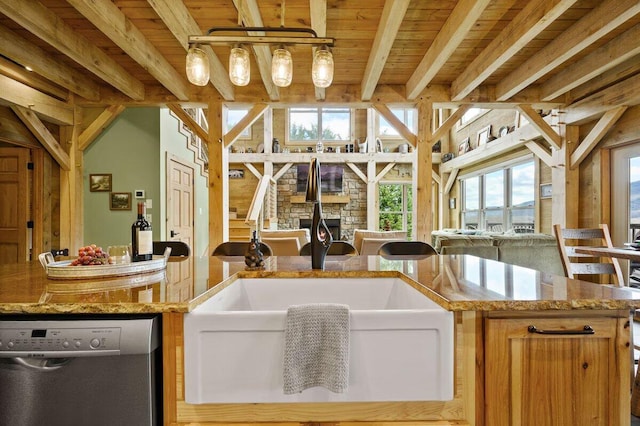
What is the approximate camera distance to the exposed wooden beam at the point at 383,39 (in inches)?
94.7

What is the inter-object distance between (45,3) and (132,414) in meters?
3.12

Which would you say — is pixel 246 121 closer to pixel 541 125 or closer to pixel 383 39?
pixel 383 39

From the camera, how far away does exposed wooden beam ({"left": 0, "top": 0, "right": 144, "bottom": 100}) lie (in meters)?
2.42

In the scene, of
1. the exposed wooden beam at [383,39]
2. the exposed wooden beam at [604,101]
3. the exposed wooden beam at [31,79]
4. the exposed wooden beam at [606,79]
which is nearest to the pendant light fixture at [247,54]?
the exposed wooden beam at [383,39]

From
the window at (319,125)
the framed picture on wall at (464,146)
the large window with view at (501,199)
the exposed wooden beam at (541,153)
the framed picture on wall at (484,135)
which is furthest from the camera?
the window at (319,125)

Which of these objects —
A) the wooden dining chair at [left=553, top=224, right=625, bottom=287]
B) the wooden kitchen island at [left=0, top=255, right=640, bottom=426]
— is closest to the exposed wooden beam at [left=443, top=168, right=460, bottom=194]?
the wooden dining chair at [left=553, top=224, right=625, bottom=287]

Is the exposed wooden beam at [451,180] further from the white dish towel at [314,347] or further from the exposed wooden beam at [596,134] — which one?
the white dish towel at [314,347]

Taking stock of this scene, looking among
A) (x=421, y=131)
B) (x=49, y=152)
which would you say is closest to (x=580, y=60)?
(x=421, y=131)

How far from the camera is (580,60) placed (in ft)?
11.6

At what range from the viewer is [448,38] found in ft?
9.14

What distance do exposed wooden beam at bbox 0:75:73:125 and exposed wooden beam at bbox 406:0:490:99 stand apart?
13.3ft

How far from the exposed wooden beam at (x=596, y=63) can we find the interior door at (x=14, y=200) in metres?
6.20

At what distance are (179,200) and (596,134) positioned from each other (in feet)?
17.9

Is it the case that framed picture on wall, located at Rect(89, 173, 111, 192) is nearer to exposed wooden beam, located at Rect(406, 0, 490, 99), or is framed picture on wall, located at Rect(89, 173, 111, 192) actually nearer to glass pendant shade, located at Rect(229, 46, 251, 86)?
glass pendant shade, located at Rect(229, 46, 251, 86)
